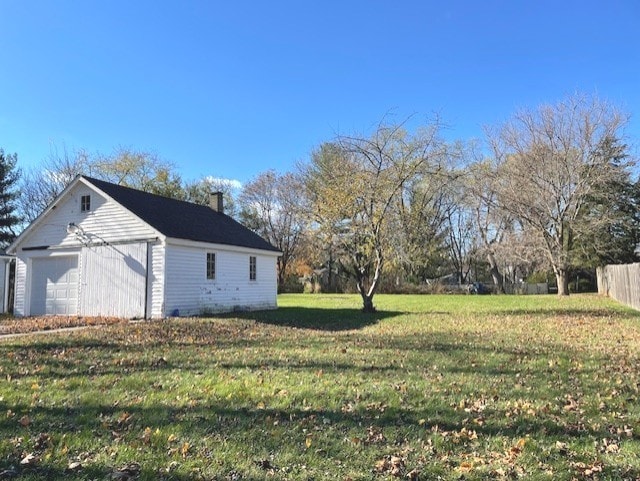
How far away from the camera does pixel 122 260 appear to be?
16844 mm

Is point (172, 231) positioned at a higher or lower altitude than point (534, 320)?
higher

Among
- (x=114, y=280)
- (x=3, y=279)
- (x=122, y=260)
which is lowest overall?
(x=114, y=280)

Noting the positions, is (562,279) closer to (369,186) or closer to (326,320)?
(369,186)

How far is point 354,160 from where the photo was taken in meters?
18.9

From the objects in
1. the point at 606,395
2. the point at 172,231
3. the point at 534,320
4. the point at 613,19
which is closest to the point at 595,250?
the point at 534,320

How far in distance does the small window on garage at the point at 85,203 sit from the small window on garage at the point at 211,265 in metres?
4.62

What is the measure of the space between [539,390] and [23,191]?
142ft

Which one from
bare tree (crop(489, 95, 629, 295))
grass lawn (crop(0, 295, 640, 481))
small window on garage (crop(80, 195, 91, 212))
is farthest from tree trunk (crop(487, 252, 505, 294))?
small window on garage (crop(80, 195, 91, 212))

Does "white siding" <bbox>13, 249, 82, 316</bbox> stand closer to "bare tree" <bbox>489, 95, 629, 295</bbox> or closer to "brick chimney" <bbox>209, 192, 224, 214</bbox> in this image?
"brick chimney" <bbox>209, 192, 224, 214</bbox>

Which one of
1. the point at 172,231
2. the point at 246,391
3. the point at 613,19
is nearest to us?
the point at 246,391

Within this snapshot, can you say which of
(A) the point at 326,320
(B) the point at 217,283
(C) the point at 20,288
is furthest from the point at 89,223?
(A) the point at 326,320

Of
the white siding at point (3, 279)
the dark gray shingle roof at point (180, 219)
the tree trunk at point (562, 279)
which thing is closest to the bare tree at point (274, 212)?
the tree trunk at point (562, 279)

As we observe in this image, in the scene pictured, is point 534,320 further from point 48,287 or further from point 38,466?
point 48,287

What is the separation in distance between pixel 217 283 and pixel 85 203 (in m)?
5.59
